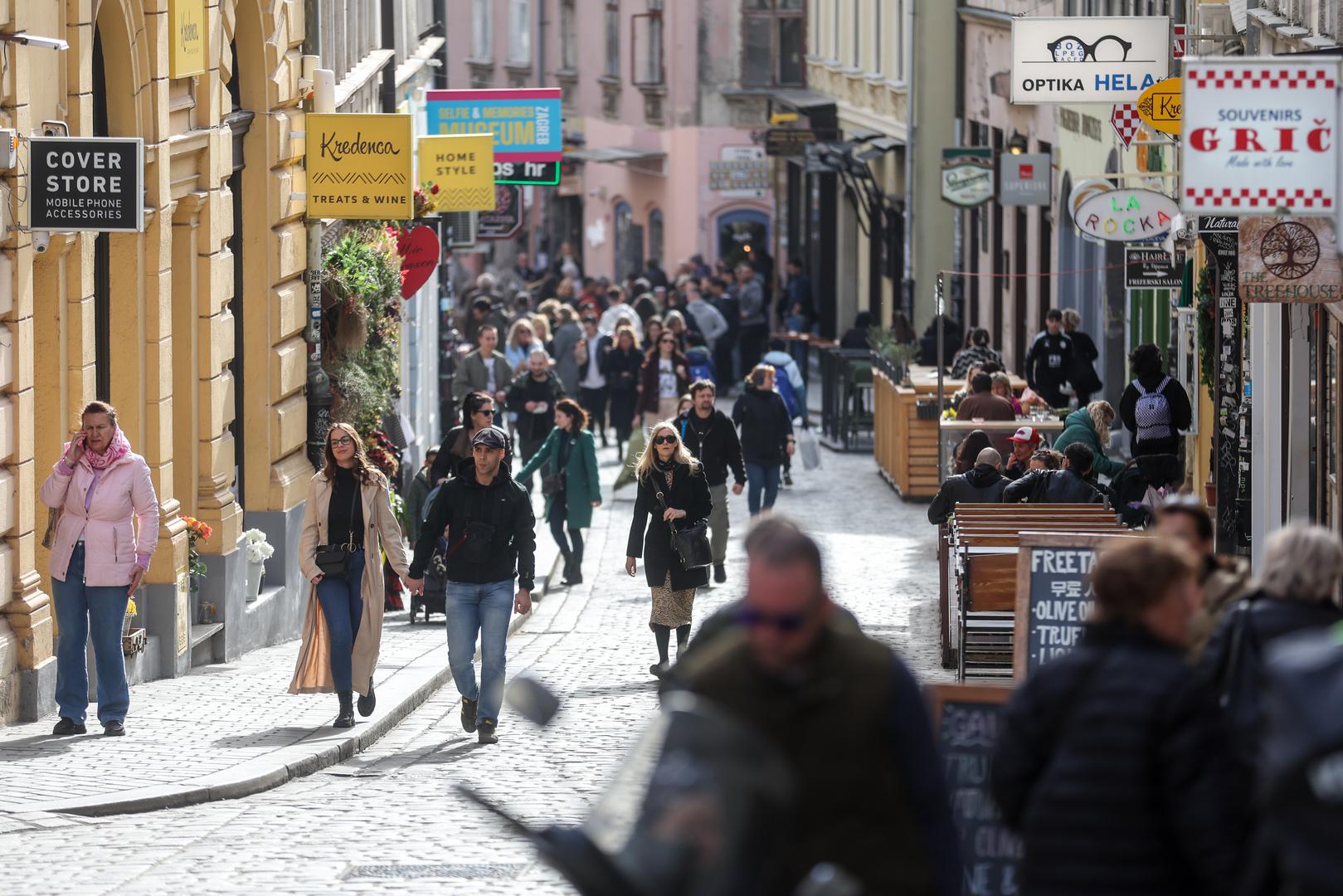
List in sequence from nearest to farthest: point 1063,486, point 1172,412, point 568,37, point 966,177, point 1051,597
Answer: point 1051,597
point 1063,486
point 1172,412
point 966,177
point 568,37

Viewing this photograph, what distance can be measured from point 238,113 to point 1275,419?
7.53 metres

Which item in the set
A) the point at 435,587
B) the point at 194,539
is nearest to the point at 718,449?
the point at 435,587

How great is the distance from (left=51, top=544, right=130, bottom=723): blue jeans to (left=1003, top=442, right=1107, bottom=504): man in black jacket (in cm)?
526

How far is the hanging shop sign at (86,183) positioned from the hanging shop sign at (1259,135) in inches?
206

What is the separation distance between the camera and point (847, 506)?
24562 millimetres

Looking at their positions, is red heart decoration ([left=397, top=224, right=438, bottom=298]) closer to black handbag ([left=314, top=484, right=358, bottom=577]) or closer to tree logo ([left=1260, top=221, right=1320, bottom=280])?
black handbag ([left=314, top=484, right=358, bottom=577])

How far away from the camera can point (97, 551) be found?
12.6 meters

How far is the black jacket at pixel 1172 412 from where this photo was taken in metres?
19.3

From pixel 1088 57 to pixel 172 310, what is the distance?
7758 mm

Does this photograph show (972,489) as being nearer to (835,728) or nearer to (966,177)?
(835,728)

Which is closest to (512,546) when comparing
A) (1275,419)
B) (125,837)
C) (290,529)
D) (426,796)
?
(426,796)

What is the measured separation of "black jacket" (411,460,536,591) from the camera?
12969 mm

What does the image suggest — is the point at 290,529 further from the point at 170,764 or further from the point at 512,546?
the point at 170,764

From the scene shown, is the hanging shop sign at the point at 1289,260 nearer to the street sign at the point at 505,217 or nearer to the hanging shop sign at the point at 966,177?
the hanging shop sign at the point at 966,177
